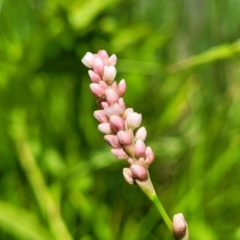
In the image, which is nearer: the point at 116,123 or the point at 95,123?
the point at 116,123

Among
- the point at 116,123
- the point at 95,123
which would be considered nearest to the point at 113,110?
the point at 116,123

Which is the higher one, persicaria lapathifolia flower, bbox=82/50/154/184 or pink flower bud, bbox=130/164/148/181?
persicaria lapathifolia flower, bbox=82/50/154/184

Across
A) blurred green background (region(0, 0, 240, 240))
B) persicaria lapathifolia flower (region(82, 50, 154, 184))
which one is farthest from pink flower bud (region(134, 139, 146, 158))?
blurred green background (region(0, 0, 240, 240))

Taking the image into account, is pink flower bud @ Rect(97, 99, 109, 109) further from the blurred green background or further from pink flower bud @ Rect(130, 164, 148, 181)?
the blurred green background

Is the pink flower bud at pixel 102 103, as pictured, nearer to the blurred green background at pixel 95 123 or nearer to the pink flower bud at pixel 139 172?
the pink flower bud at pixel 139 172

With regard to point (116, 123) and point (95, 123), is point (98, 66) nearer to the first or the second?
point (116, 123)

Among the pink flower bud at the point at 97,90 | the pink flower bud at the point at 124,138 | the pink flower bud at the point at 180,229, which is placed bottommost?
the pink flower bud at the point at 180,229

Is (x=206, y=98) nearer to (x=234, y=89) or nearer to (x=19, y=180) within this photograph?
(x=234, y=89)

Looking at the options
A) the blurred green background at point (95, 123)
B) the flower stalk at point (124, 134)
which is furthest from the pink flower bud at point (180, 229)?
the blurred green background at point (95, 123)

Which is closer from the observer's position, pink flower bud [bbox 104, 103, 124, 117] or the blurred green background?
pink flower bud [bbox 104, 103, 124, 117]
